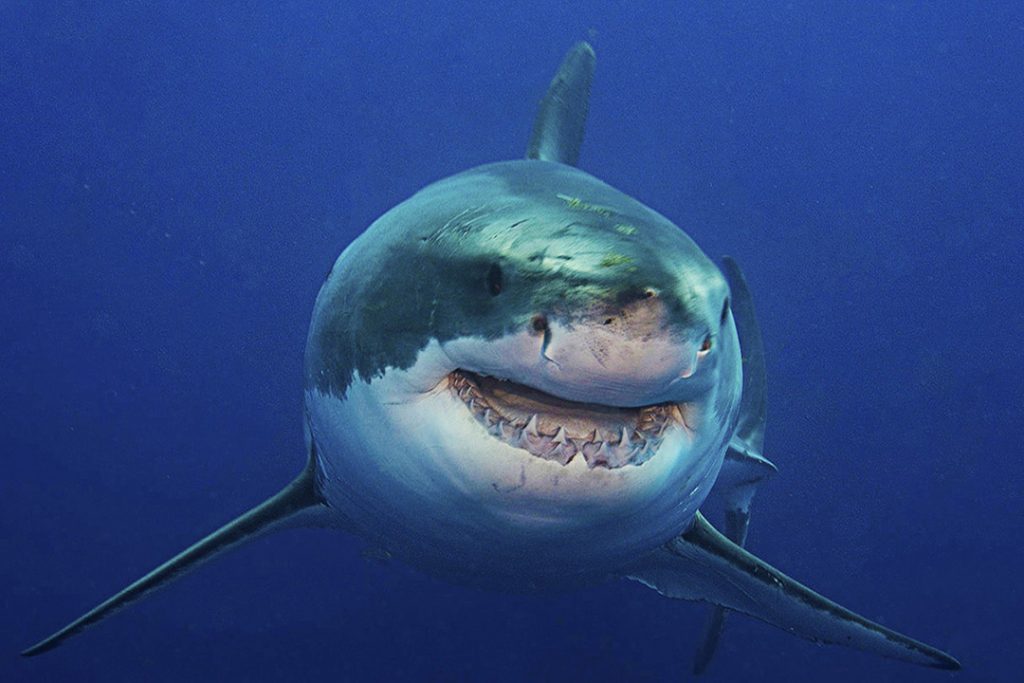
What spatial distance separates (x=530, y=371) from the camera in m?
1.63

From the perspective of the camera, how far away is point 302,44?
2197 cm

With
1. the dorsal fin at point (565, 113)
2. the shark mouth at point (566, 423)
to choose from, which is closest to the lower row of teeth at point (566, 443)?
the shark mouth at point (566, 423)

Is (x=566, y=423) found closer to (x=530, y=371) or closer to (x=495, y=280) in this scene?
(x=530, y=371)

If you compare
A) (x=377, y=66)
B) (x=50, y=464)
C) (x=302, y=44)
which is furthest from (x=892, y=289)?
(x=50, y=464)

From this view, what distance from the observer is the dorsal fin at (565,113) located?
4945mm

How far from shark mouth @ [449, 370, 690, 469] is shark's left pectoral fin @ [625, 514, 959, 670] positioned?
1.79 meters

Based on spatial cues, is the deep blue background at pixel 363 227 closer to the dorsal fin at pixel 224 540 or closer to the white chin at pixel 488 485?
the dorsal fin at pixel 224 540

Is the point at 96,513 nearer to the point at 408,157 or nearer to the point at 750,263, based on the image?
the point at 408,157

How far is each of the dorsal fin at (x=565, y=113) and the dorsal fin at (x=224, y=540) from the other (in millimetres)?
2501

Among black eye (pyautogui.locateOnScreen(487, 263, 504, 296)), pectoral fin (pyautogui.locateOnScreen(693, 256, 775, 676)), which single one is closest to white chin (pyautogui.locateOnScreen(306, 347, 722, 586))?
black eye (pyautogui.locateOnScreen(487, 263, 504, 296))

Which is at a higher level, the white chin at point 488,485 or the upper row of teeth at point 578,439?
the upper row of teeth at point 578,439

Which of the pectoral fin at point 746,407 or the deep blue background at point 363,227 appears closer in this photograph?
the pectoral fin at point 746,407

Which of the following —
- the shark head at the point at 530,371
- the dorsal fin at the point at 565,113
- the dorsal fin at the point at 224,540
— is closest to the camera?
the shark head at the point at 530,371

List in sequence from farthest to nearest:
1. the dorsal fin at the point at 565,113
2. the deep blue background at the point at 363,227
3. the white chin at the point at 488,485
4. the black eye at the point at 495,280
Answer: the deep blue background at the point at 363,227
the dorsal fin at the point at 565,113
the white chin at the point at 488,485
the black eye at the point at 495,280
